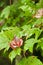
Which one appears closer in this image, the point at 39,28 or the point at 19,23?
the point at 39,28

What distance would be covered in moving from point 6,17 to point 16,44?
0.46 m

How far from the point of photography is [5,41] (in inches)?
47.4

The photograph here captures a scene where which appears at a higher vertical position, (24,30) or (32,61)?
(24,30)

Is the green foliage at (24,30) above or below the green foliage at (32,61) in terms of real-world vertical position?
above

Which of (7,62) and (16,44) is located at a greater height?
(16,44)

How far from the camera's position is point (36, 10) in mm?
1415

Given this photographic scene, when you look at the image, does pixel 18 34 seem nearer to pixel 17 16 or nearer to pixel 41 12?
pixel 41 12

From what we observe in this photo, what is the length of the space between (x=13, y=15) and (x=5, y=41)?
0.48 meters

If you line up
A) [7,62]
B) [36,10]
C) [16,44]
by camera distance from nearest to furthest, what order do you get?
1. [16,44]
2. [36,10]
3. [7,62]

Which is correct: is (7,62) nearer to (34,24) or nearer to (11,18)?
(11,18)

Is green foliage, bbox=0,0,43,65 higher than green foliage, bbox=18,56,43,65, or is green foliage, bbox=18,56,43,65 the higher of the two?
green foliage, bbox=0,0,43,65

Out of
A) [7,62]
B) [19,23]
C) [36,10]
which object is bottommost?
[7,62]

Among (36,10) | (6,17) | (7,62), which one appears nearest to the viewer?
(36,10)

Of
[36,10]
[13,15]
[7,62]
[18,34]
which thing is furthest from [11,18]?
[7,62]
